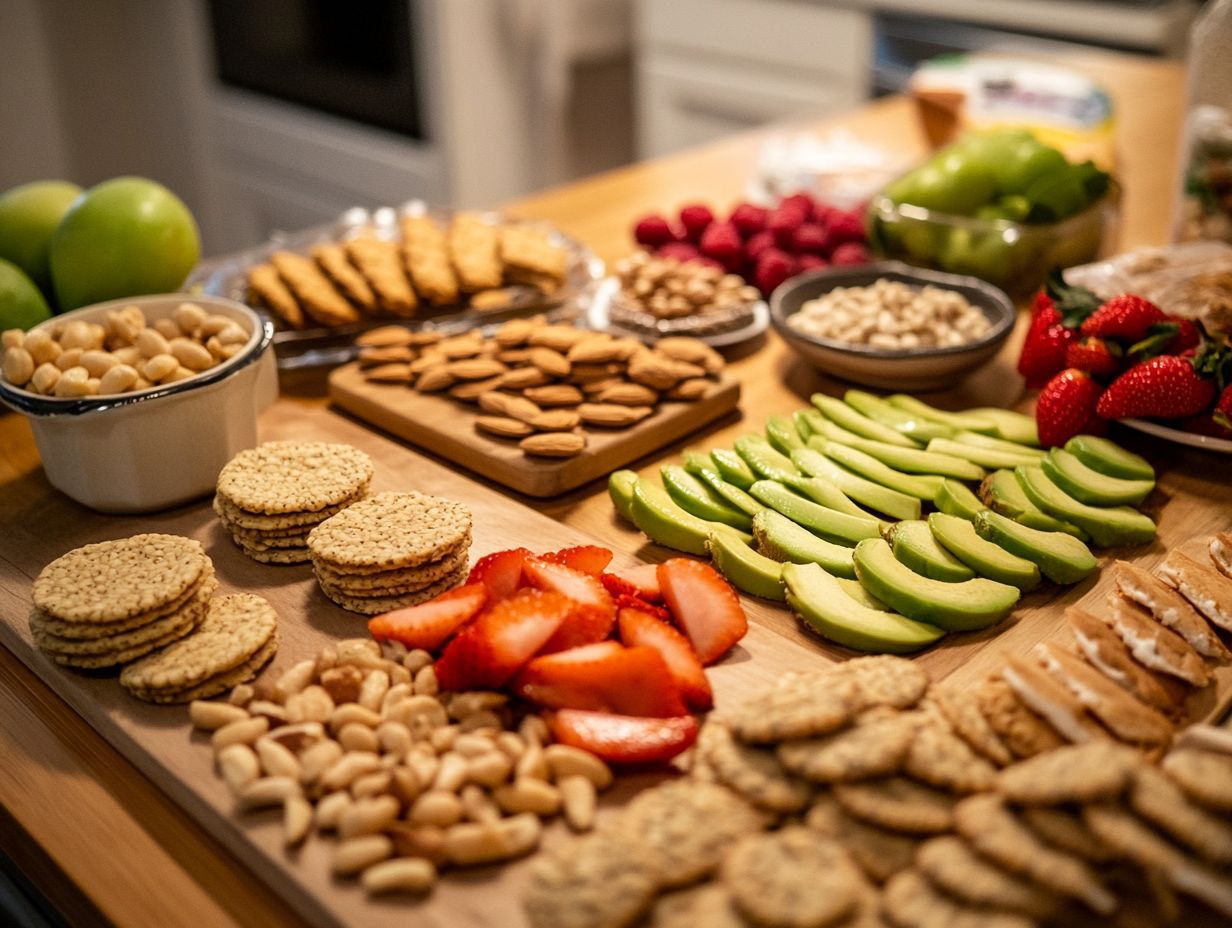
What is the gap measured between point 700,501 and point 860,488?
0.19 metres

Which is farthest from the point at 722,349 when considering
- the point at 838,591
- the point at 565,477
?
the point at 838,591

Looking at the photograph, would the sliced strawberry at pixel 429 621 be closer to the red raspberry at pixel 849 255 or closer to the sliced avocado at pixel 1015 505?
the sliced avocado at pixel 1015 505

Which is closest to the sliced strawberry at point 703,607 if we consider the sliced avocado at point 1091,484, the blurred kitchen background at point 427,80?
the sliced avocado at point 1091,484

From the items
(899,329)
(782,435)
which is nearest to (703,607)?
(782,435)

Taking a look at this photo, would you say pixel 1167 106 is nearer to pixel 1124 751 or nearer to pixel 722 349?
pixel 722 349

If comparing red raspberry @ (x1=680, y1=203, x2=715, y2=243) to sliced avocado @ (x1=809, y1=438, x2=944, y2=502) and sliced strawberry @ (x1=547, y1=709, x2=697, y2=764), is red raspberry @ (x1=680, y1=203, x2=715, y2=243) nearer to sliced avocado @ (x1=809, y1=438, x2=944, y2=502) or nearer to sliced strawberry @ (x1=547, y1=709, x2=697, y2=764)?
sliced avocado @ (x1=809, y1=438, x2=944, y2=502)

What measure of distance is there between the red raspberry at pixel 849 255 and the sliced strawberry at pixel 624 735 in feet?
3.63

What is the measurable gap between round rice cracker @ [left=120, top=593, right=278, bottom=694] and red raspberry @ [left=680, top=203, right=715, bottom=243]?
1120 mm

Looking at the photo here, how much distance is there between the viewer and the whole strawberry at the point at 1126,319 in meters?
1.49

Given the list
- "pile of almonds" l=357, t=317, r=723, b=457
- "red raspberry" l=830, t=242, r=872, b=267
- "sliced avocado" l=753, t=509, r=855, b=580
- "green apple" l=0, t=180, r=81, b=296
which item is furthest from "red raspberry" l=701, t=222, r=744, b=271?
"green apple" l=0, t=180, r=81, b=296

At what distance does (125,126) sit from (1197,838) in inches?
173

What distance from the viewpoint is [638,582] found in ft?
3.99

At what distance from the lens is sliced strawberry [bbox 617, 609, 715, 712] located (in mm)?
1058

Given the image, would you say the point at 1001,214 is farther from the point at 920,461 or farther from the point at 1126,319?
the point at 920,461
